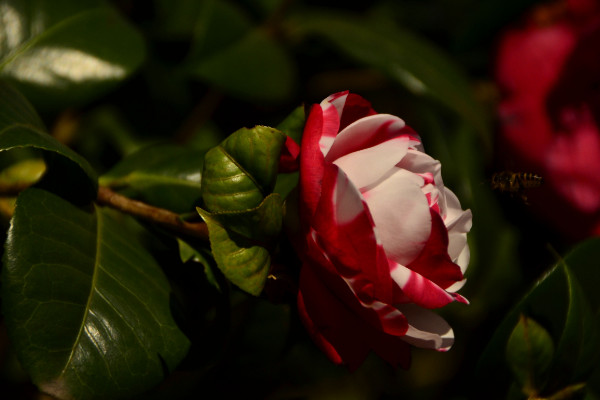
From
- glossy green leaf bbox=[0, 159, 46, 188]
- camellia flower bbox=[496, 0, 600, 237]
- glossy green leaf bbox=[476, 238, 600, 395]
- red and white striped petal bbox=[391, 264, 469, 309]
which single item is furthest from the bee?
glossy green leaf bbox=[0, 159, 46, 188]

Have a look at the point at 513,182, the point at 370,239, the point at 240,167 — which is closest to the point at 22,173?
the point at 240,167

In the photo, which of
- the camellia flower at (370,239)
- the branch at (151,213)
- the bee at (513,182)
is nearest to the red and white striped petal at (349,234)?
the camellia flower at (370,239)

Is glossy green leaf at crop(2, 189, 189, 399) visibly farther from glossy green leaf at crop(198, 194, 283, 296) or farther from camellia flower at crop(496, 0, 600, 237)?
camellia flower at crop(496, 0, 600, 237)

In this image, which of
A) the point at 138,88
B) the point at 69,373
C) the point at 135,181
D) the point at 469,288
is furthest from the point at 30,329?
the point at 469,288

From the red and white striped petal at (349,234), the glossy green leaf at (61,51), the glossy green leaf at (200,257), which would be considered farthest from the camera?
the glossy green leaf at (61,51)

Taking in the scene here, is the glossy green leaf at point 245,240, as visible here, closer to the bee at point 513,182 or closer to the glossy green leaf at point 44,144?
the glossy green leaf at point 44,144

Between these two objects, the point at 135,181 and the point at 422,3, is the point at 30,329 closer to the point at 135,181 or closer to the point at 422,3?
the point at 135,181
